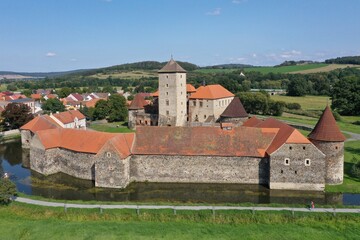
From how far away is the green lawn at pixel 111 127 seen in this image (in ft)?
193

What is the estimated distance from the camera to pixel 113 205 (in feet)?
85.4

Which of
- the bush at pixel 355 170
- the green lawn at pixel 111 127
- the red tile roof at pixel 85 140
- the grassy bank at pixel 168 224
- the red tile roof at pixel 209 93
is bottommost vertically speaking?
the grassy bank at pixel 168 224

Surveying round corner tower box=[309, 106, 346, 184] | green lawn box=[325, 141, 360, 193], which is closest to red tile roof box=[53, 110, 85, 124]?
round corner tower box=[309, 106, 346, 184]

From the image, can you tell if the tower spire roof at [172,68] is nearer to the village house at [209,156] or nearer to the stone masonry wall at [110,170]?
the village house at [209,156]

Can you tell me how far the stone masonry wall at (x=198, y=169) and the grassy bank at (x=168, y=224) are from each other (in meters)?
8.30

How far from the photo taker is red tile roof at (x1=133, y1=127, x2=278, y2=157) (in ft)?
109

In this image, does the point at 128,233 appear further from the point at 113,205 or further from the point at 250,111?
the point at 250,111

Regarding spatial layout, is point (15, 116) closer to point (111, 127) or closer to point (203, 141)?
point (111, 127)

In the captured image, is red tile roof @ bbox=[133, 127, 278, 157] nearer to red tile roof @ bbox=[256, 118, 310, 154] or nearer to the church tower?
red tile roof @ bbox=[256, 118, 310, 154]

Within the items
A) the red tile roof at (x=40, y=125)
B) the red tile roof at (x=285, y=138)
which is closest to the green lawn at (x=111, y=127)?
the red tile roof at (x=40, y=125)

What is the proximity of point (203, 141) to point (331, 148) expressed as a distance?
38.1 ft

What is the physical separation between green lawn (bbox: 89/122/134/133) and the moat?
23.5m

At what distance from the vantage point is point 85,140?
36375 millimetres

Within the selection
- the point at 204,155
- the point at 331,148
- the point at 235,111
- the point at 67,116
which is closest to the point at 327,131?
the point at 331,148
